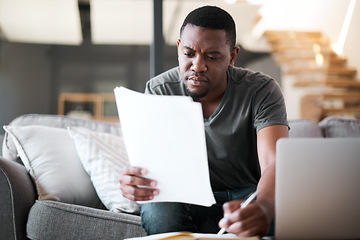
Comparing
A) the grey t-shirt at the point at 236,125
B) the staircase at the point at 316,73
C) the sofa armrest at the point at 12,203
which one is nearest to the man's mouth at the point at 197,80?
the grey t-shirt at the point at 236,125

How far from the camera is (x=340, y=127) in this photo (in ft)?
5.83

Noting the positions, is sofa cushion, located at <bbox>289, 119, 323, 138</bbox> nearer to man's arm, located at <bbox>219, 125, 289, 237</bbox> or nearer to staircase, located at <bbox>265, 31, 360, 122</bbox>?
man's arm, located at <bbox>219, 125, 289, 237</bbox>

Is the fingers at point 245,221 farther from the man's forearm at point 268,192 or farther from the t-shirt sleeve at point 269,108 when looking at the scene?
the t-shirt sleeve at point 269,108

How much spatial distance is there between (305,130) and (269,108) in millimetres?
648

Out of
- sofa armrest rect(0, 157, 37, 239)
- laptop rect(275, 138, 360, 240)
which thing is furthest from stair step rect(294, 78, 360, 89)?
laptop rect(275, 138, 360, 240)

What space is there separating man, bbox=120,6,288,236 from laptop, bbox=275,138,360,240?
0.95ft

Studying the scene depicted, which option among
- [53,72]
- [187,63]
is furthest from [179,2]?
[187,63]

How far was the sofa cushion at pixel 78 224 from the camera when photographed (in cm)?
127

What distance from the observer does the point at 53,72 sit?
439cm

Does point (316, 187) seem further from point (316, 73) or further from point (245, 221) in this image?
point (316, 73)

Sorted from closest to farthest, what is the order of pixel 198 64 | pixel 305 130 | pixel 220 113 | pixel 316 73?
pixel 198 64
pixel 220 113
pixel 305 130
pixel 316 73

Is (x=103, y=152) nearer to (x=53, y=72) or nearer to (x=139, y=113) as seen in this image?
(x=139, y=113)

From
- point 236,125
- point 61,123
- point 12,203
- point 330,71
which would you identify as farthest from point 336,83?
point 12,203

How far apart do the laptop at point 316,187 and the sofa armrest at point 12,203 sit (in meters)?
0.88
